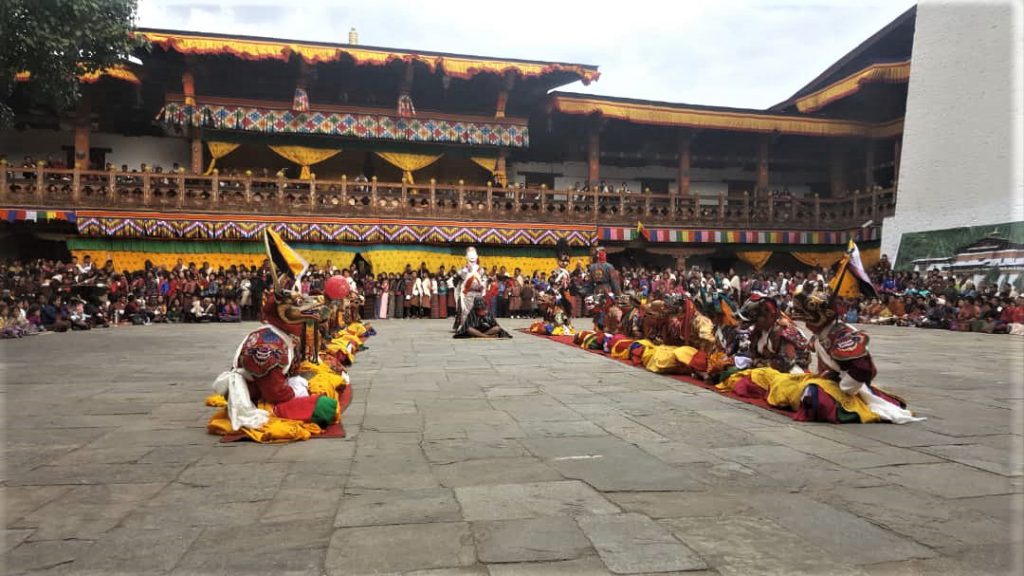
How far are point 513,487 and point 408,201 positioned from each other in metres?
16.2

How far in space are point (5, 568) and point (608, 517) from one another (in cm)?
225

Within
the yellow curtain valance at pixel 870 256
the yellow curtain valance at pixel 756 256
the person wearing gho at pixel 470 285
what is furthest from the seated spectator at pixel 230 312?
the yellow curtain valance at pixel 870 256

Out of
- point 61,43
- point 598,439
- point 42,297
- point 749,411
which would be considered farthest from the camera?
point 42,297

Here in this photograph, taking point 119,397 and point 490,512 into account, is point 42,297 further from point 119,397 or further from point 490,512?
point 490,512

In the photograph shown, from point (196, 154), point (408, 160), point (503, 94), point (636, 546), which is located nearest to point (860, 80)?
point (503, 94)

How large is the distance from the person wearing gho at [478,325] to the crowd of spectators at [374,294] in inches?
51.8

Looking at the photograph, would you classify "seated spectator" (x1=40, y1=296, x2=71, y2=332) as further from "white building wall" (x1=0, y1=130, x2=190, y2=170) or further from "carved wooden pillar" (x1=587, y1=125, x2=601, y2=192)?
"carved wooden pillar" (x1=587, y1=125, x2=601, y2=192)

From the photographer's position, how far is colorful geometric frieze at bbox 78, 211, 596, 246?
16.8 m

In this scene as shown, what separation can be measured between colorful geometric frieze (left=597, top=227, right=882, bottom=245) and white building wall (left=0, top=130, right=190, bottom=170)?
1322cm

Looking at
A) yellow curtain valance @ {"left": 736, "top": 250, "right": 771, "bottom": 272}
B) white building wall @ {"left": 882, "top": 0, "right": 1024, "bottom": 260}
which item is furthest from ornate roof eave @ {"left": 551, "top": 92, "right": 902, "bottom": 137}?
yellow curtain valance @ {"left": 736, "top": 250, "right": 771, "bottom": 272}

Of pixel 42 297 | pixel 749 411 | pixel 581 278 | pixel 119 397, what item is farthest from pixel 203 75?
pixel 749 411

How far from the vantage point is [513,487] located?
127 inches

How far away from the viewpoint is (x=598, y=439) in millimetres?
4285

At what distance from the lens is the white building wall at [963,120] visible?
50.7 feet
